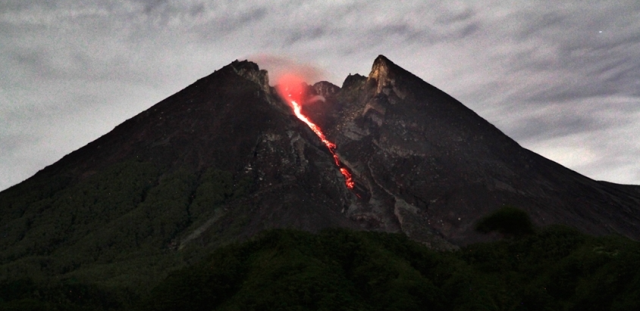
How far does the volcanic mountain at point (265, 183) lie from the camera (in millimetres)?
113812

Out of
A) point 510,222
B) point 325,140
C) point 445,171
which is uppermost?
point 325,140

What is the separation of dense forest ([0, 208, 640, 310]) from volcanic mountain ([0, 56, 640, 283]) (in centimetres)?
5079

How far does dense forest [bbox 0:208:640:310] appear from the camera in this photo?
45719 mm

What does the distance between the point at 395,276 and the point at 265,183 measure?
266 ft

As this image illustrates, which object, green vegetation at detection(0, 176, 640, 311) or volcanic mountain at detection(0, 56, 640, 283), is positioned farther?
volcanic mountain at detection(0, 56, 640, 283)

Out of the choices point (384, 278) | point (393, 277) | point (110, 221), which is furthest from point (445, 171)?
point (384, 278)

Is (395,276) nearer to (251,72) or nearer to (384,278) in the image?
(384,278)

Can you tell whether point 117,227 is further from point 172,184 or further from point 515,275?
point 515,275

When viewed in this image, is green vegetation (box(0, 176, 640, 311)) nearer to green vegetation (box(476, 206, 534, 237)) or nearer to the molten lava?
green vegetation (box(476, 206, 534, 237))

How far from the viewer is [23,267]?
101938 millimetres

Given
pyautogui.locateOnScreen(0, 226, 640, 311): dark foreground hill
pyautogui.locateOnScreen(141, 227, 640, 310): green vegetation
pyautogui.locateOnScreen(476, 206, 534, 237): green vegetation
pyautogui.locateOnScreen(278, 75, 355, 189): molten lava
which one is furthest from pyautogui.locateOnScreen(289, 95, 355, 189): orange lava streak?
pyautogui.locateOnScreen(141, 227, 640, 310): green vegetation

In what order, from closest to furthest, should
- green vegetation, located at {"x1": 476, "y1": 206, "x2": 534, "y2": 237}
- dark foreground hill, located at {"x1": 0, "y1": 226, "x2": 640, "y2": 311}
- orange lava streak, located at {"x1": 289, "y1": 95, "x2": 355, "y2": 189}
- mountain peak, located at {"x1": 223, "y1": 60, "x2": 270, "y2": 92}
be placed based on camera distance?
dark foreground hill, located at {"x1": 0, "y1": 226, "x2": 640, "y2": 311}, green vegetation, located at {"x1": 476, "y1": 206, "x2": 534, "y2": 237}, orange lava streak, located at {"x1": 289, "y1": 95, "x2": 355, "y2": 189}, mountain peak, located at {"x1": 223, "y1": 60, "x2": 270, "y2": 92}

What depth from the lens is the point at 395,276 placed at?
164 feet

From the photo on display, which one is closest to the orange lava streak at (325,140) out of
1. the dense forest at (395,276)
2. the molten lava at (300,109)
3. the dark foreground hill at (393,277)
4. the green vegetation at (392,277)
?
the molten lava at (300,109)
